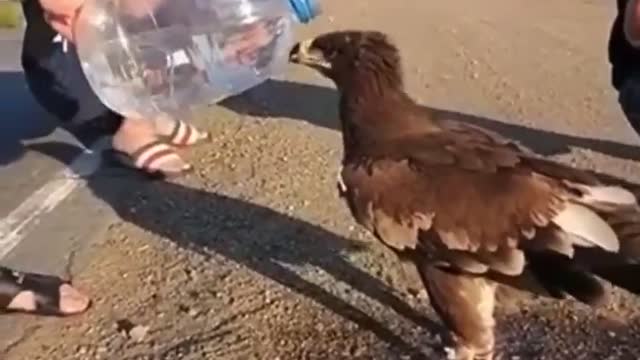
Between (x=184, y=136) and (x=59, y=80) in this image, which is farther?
(x=184, y=136)

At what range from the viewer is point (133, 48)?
4789 mm

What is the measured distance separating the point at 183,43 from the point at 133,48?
0.53 ft

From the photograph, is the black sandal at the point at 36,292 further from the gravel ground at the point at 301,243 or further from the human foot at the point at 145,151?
the human foot at the point at 145,151

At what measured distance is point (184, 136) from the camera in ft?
16.2

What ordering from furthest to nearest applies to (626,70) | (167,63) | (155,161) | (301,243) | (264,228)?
1. (167,63)
2. (155,161)
3. (626,70)
4. (264,228)
5. (301,243)

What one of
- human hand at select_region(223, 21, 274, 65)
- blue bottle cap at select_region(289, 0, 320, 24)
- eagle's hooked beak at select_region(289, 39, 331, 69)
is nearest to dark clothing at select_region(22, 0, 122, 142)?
human hand at select_region(223, 21, 274, 65)

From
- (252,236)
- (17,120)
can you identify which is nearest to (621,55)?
(252,236)

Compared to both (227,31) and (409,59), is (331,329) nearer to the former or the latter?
(227,31)

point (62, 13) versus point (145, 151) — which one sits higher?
point (62, 13)

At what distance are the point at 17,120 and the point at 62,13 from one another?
103 cm

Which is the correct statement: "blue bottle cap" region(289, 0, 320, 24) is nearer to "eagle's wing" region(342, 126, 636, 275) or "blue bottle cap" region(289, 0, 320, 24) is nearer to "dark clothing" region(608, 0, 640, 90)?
"dark clothing" region(608, 0, 640, 90)

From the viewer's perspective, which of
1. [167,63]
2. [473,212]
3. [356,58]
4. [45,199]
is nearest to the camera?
[473,212]

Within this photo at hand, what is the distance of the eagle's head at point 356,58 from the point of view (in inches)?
134

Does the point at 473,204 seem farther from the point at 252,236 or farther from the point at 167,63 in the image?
the point at 167,63
